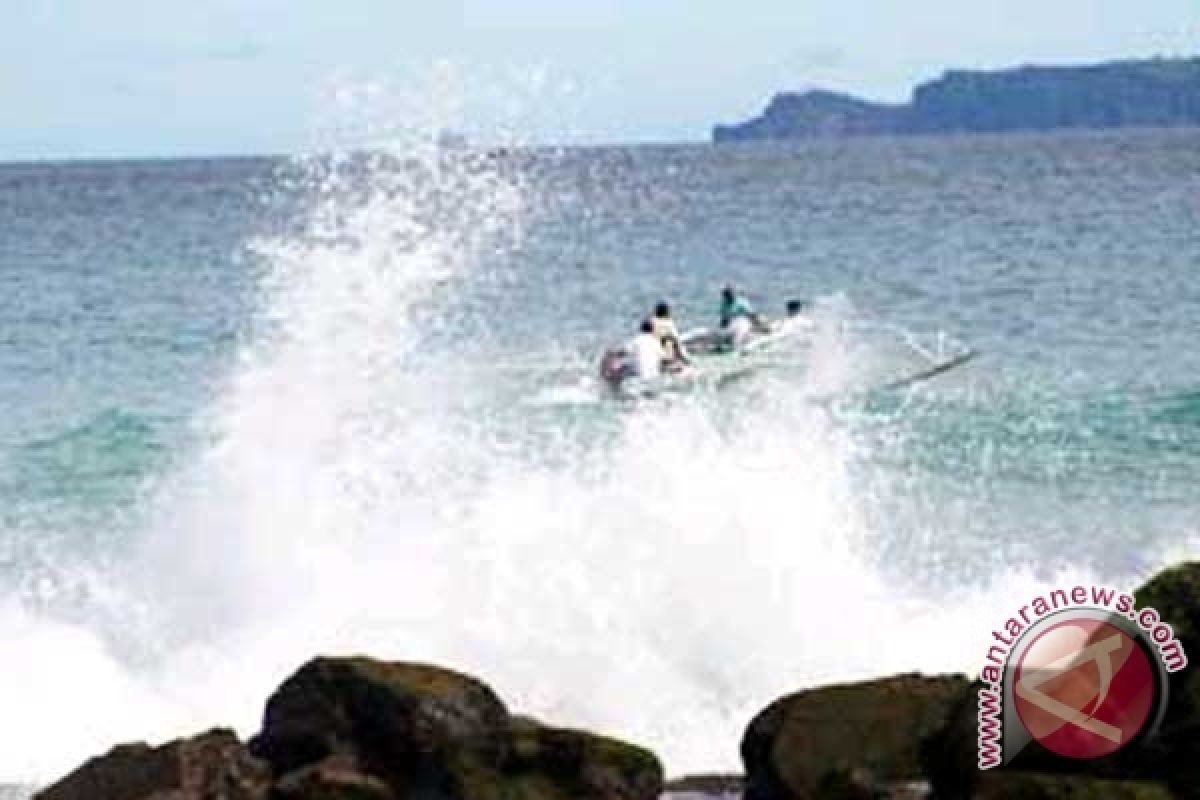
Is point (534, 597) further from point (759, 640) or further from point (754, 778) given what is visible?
point (754, 778)

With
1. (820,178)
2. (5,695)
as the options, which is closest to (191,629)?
(5,695)

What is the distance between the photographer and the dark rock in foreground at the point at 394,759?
389 inches

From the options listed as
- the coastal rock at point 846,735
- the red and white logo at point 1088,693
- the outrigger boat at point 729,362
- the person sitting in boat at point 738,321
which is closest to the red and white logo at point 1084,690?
the red and white logo at point 1088,693

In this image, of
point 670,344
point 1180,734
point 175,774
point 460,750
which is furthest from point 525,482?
point 1180,734

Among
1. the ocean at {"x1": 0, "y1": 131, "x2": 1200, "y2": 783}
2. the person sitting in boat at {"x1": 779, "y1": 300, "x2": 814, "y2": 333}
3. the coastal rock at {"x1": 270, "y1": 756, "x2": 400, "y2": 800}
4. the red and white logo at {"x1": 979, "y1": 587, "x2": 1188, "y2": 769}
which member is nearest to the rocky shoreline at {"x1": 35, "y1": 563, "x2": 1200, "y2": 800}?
the coastal rock at {"x1": 270, "y1": 756, "x2": 400, "y2": 800}

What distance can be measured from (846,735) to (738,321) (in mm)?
17479

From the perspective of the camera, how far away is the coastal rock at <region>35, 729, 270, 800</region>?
9.86 metres

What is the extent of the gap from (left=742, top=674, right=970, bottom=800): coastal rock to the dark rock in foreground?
1.62 feet

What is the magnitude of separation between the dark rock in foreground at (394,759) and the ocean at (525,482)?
2840 millimetres

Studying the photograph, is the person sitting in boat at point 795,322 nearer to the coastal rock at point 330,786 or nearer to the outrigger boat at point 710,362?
the outrigger boat at point 710,362

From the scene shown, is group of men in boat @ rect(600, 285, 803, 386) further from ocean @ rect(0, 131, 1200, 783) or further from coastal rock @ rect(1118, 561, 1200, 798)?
coastal rock @ rect(1118, 561, 1200, 798)

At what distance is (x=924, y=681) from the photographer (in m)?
9.97

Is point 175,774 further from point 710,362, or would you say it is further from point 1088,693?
point 710,362

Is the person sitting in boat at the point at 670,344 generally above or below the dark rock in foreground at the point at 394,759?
above
